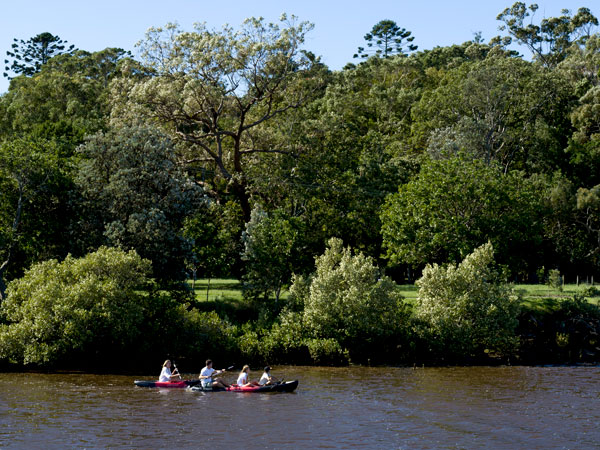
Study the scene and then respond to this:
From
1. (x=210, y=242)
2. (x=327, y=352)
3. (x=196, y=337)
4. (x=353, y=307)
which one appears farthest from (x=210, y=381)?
(x=210, y=242)

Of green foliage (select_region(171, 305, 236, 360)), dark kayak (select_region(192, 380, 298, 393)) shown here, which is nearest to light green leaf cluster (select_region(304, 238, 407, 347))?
green foliage (select_region(171, 305, 236, 360))

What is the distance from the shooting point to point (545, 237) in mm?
76000

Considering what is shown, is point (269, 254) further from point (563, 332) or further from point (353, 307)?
point (563, 332)

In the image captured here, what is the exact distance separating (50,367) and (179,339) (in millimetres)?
7100

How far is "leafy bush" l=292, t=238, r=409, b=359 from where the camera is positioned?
4353 centimetres

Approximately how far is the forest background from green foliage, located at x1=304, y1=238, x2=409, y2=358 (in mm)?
131

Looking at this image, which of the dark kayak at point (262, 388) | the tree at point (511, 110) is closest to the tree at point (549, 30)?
the tree at point (511, 110)

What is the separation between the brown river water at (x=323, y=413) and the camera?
26047mm

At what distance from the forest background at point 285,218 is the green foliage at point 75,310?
0.37 feet

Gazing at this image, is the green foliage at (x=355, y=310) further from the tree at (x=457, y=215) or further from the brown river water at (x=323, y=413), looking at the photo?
the tree at (x=457, y=215)

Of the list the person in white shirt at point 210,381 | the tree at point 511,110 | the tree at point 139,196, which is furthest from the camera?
the tree at point 511,110

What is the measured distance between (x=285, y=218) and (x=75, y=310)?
67.3 feet

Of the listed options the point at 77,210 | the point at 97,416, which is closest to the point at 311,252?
the point at 77,210

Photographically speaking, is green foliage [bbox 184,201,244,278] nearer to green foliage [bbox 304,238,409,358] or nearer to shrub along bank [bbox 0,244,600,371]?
shrub along bank [bbox 0,244,600,371]
